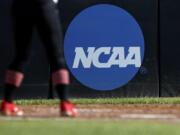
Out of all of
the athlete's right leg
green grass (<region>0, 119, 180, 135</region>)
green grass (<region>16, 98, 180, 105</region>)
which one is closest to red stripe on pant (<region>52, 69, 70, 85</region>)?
the athlete's right leg

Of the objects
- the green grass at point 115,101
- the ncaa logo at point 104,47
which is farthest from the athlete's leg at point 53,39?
the ncaa logo at point 104,47

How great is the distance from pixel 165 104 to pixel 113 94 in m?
1.44

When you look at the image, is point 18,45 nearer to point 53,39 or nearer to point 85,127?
point 53,39

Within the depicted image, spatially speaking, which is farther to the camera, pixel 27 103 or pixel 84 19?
pixel 84 19

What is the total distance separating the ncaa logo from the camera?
36.5 feet

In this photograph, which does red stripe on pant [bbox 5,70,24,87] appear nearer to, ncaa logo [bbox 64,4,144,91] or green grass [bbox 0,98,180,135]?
green grass [bbox 0,98,180,135]

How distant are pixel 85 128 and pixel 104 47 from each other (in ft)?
17.1

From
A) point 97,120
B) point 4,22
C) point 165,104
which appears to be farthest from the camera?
point 4,22

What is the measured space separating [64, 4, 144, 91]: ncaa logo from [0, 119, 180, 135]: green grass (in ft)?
15.0

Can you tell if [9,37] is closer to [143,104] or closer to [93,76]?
[93,76]

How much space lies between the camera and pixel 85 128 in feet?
19.8

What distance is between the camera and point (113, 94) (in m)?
11.3

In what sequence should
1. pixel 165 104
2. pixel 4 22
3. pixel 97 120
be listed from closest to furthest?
pixel 97 120 < pixel 165 104 < pixel 4 22

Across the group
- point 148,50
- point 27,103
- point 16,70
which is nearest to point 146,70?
point 148,50
